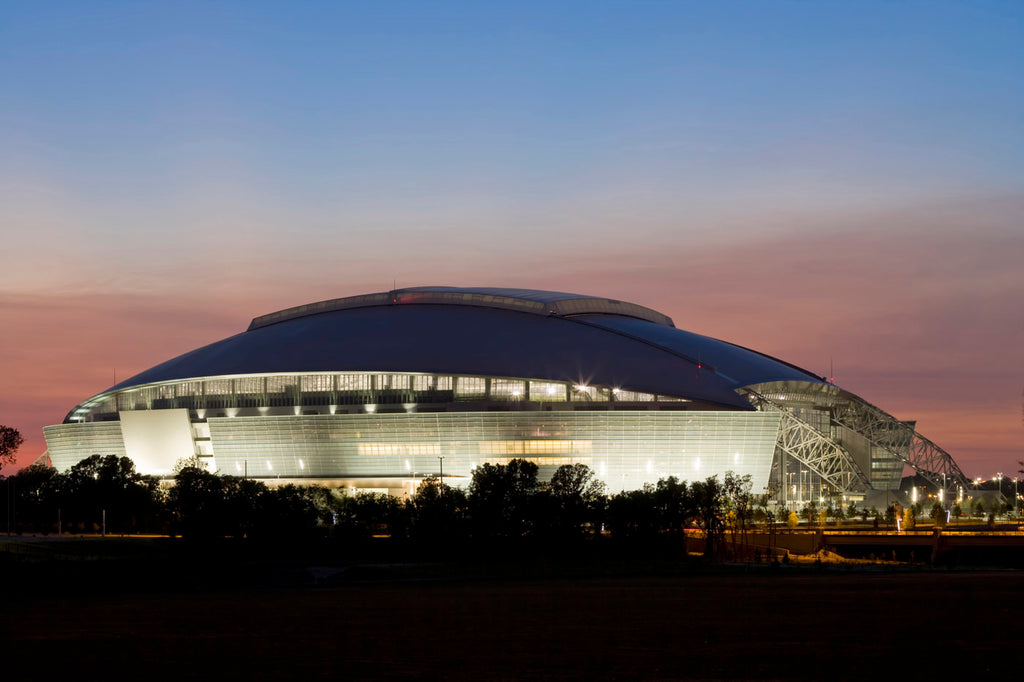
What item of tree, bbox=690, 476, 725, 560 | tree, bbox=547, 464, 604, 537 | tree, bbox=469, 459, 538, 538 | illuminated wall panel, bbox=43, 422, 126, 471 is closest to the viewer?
tree, bbox=547, 464, 604, 537

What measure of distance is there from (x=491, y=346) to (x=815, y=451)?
146 feet

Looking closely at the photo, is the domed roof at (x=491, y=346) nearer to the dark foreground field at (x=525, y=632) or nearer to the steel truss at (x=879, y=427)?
the steel truss at (x=879, y=427)

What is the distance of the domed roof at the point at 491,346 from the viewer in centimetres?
14725

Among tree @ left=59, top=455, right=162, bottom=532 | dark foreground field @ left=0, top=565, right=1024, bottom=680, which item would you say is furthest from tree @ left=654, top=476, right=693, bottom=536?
tree @ left=59, top=455, right=162, bottom=532

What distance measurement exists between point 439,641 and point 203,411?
118 metres

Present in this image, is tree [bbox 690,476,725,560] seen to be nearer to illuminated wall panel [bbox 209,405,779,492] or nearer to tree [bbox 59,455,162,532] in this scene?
illuminated wall panel [bbox 209,405,779,492]

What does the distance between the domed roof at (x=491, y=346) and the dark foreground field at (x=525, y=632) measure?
7355cm

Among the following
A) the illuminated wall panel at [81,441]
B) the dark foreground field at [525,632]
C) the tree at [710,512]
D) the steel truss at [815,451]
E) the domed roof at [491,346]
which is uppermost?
the domed roof at [491,346]

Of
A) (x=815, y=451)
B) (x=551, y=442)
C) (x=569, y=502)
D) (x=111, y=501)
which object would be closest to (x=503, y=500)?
(x=569, y=502)

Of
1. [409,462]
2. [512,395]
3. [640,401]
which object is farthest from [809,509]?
[409,462]

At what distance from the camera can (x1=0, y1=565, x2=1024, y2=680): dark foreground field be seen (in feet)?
129

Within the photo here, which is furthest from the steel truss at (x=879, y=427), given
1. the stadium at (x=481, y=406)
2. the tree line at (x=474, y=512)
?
the tree line at (x=474, y=512)

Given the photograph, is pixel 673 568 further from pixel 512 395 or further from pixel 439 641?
pixel 512 395

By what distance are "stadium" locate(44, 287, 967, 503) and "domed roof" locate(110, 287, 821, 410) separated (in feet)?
0.97
